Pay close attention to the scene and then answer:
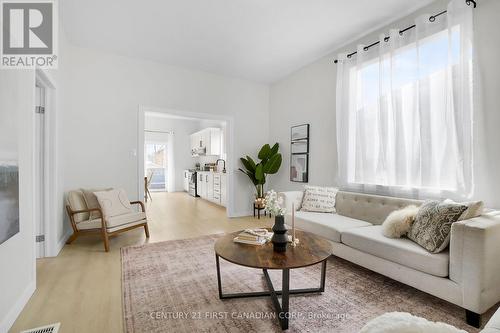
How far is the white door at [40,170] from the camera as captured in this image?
2.93m

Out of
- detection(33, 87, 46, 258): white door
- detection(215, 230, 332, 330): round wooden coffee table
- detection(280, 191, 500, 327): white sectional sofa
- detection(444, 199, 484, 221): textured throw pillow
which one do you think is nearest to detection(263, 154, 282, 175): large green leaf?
detection(280, 191, 500, 327): white sectional sofa

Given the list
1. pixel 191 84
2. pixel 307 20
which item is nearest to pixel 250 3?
pixel 307 20

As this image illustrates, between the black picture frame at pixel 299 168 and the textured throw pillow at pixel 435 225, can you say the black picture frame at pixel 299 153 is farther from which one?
the textured throw pillow at pixel 435 225

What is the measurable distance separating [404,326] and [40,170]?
3666 mm

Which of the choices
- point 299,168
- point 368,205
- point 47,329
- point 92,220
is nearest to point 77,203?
point 92,220

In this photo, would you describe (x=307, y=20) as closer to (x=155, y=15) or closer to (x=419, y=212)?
(x=155, y=15)

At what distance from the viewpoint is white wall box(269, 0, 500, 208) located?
7.50ft

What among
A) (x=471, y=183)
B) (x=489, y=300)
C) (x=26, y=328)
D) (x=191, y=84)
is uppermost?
(x=191, y=84)

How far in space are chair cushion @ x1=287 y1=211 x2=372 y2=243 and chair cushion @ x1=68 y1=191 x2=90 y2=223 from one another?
2785 millimetres

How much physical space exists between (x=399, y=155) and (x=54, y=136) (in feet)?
13.4

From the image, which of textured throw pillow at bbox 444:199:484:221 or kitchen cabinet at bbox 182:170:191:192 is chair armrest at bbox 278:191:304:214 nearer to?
textured throw pillow at bbox 444:199:484:221

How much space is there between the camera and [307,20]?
314 centimetres

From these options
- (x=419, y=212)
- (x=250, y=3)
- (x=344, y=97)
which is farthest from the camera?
(x=344, y=97)

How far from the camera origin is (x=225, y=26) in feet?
10.7
